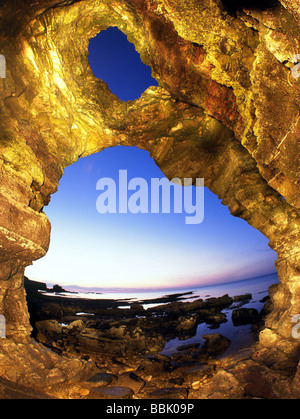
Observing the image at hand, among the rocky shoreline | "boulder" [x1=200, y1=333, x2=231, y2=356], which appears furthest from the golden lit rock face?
"boulder" [x1=200, y1=333, x2=231, y2=356]

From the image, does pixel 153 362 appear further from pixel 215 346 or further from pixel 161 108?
pixel 161 108

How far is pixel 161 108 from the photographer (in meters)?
6.52

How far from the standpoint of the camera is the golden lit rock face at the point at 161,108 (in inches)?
137

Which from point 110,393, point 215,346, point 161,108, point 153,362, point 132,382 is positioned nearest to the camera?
point 110,393

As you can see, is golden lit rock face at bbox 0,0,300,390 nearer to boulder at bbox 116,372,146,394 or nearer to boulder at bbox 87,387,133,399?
boulder at bbox 87,387,133,399

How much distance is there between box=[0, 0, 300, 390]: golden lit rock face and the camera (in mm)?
3479

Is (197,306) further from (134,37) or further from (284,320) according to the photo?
(134,37)

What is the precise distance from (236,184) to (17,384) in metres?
7.94

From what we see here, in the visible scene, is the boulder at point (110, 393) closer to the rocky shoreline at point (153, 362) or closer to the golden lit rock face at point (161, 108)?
the rocky shoreline at point (153, 362)

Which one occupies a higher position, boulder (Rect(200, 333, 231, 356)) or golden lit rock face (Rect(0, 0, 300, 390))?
golden lit rock face (Rect(0, 0, 300, 390))

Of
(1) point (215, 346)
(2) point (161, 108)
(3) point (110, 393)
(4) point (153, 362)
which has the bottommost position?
(1) point (215, 346)

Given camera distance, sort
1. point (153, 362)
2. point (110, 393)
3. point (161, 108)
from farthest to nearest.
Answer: point (161, 108) → point (153, 362) → point (110, 393)

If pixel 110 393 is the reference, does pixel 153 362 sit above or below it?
below

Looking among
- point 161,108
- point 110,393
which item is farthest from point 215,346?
point 161,108
